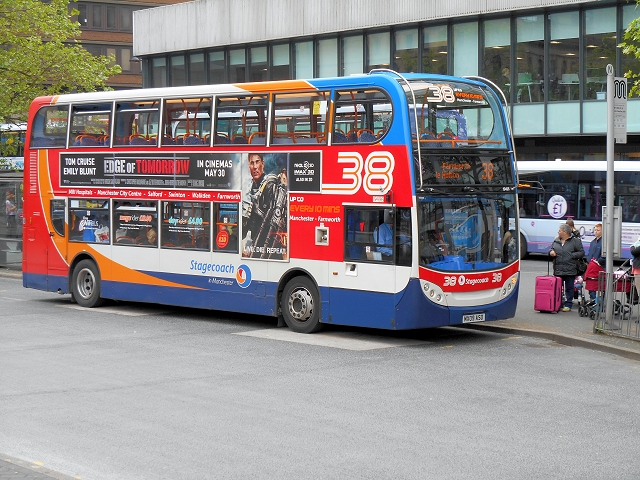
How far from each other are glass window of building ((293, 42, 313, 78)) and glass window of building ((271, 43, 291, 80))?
21.3 inches

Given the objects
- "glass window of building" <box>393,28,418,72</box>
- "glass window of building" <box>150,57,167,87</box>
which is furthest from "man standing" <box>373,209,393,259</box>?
"glass window of building" <box>150,57,167,87</box>

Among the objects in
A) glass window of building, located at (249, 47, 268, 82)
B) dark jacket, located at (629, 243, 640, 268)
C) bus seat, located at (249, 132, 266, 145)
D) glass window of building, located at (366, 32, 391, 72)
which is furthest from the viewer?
glass window of building, located at (249, 47, 268, 82)

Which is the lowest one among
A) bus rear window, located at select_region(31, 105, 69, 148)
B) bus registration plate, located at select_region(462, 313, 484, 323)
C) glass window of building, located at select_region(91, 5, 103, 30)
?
bus registration plate, located at select_region(462, 313, 484, 323)

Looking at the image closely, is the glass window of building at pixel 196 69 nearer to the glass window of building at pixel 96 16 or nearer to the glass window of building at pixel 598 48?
the glass window of building at pixel 598 48

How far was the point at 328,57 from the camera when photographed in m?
42.1

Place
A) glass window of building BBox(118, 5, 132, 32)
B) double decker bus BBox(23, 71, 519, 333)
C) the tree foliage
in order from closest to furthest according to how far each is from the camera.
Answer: double decker bus BBox(23, 71, 519, 333) → the tree foliage → glass window of building BBox(118, 5, 132, 32)

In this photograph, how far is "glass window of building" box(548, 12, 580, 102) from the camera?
35312 mm

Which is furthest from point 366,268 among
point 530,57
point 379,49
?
point 379,49

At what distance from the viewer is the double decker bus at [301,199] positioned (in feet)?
45.2

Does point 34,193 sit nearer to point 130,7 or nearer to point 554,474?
point 554,474

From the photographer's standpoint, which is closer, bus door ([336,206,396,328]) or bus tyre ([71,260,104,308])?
bus door ([336,206,396,328])

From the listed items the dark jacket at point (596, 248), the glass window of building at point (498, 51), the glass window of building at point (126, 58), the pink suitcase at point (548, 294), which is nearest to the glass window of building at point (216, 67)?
the glass window of building at point (498, 51)

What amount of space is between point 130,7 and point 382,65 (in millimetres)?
44422

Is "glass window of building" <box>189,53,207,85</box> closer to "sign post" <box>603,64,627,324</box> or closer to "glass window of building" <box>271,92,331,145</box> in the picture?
"glass window of building" <box>271,92,331,145</box>
